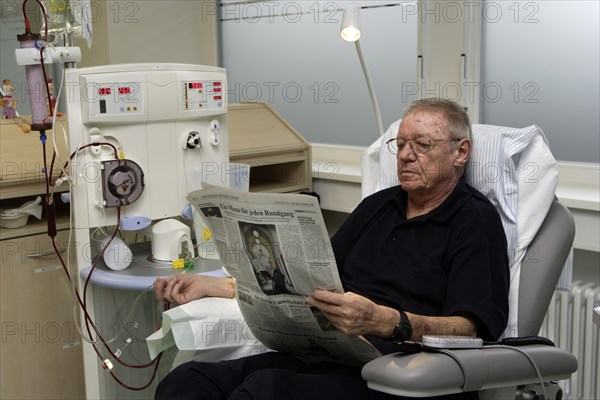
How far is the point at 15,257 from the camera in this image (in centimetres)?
240

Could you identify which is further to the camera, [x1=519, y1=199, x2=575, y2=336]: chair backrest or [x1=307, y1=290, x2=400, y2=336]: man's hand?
[x1=519, y1=199, x2=575, y2=336]: chair backrest

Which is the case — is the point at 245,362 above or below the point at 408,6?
below

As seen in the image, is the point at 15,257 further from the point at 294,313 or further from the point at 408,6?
the point at 408,6

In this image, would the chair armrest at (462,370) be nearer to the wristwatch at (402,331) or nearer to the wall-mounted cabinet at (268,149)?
the wristwatch at (402,331)

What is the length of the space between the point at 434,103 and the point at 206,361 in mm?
844

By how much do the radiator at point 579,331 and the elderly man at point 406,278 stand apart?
87cm

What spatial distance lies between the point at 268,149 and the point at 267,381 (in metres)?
1.56

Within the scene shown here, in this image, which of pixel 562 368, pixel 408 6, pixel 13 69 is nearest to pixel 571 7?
pixel 408 6

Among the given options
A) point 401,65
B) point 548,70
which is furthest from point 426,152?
point 401,65

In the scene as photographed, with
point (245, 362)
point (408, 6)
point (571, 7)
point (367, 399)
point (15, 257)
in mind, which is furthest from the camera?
point (408, 6)

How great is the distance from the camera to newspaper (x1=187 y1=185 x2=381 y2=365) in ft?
4.93

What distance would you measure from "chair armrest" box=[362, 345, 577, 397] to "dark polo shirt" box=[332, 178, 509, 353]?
0.12m

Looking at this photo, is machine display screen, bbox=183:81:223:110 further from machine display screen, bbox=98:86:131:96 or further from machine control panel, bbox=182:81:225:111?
machine display screen, bbox=98:86:131:96

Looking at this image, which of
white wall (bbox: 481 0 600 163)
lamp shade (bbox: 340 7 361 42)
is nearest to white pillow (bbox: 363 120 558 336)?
lamp shade (bbox: 340 7 361 42)
